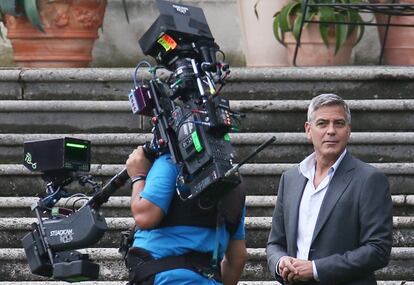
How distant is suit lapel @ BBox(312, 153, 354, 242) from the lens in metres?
6.73

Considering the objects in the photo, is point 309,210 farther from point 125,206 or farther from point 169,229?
point 125,206

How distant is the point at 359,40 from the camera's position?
10.3 m

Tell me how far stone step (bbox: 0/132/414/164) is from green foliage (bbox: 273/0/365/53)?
1005mm

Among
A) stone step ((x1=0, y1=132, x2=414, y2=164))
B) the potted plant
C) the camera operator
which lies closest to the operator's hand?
the camera operator

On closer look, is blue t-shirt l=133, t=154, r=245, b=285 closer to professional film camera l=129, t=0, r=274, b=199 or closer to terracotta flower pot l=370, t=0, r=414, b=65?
professional film camera l=129, t=0, r=274, b=199

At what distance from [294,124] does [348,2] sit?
3.45 ft

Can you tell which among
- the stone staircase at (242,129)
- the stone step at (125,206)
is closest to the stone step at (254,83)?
the stone staircase at (242,129)

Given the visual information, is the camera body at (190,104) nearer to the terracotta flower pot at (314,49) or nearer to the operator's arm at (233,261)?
the operator's arm at (233,261)

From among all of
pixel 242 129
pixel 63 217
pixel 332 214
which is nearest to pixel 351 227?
pixel 332 214

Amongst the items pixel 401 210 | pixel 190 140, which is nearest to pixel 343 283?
pixel 190 140

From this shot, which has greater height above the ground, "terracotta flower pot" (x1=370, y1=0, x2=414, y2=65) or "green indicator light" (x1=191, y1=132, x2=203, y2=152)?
"green indicator light" (x1=191, y1=132, x2=203, y2=152)

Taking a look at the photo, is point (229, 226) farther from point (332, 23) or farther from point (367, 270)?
point (332, 23)

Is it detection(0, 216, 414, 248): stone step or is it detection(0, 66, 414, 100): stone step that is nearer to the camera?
detection(0, 216, 414, 248): stone step

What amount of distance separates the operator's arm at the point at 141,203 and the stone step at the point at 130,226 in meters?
2.25
